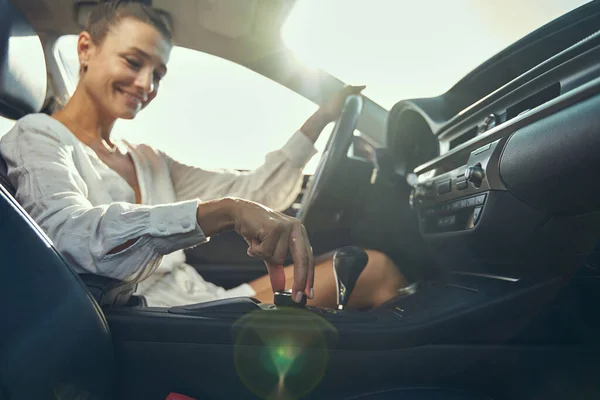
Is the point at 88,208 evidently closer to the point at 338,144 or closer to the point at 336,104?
the point at 338,144

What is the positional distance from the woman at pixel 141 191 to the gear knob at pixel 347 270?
0.14 meters

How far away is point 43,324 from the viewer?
Result: 63cm

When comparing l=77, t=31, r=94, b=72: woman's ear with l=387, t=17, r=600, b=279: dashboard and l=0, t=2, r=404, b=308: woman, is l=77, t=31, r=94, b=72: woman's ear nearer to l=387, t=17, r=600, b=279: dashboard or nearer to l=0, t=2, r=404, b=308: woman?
l=0, t=2, r=404, b=308: woman

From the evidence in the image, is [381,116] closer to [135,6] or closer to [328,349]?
[135,6]

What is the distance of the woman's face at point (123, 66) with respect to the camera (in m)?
1.31

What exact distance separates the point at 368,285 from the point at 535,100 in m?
0.58

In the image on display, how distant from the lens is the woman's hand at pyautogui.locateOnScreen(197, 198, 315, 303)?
768 millimetres

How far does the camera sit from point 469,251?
3.39 feet

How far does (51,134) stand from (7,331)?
54 centimetres

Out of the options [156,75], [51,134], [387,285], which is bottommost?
[387,285]

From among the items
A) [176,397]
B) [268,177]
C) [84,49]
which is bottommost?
[176,397]

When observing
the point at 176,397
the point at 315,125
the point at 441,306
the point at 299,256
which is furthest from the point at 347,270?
the point at 315,125

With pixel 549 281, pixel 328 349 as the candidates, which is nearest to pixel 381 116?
pixel 549 281

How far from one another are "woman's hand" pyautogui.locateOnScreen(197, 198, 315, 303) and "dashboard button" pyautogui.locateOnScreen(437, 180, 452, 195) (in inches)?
16.2
